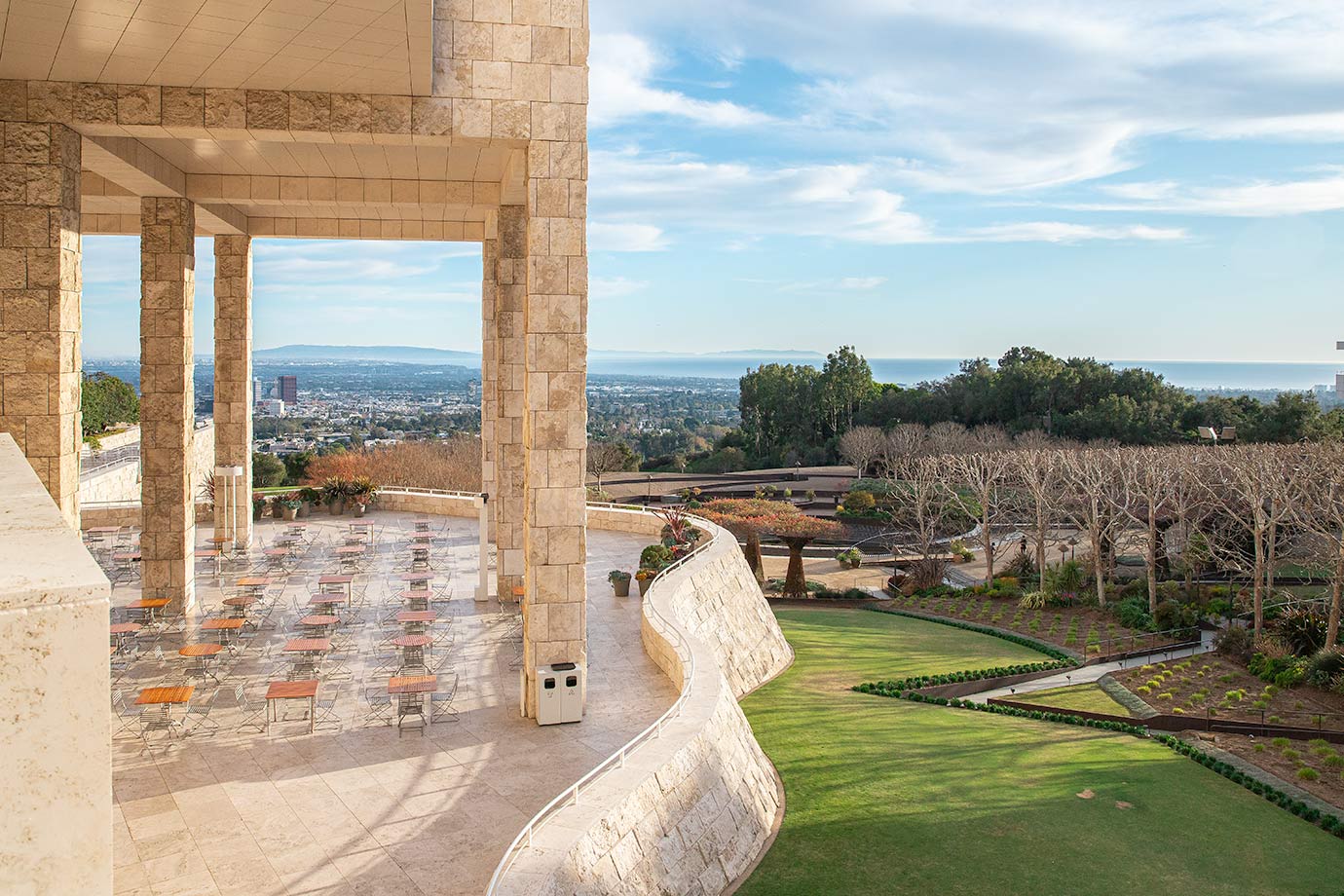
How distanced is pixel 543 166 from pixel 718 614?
A: 1024cm

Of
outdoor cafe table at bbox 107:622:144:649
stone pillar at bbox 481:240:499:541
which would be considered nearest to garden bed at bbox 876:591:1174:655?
stone pillar at bbox 481:240:499:541

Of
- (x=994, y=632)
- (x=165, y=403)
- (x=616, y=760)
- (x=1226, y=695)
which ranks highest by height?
(x=165, y=403)

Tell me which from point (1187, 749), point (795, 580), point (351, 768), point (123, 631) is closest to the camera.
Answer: point (351, 768)

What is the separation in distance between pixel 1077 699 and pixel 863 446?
1548 inches

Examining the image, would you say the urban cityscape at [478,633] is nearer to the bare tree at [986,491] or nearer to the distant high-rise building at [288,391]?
the bare tree at [986,491]

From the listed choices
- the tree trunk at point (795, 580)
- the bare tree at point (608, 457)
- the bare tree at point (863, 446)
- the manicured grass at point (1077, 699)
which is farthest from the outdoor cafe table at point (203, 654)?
the bare tree at point (863, 446)

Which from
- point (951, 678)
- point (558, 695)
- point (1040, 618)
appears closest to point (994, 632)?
point (1040, 618)

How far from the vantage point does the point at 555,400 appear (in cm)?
1323

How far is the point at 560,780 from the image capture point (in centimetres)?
1153

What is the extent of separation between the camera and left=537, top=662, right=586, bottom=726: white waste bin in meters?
13.3

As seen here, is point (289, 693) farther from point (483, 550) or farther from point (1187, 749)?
point (1187, 749)

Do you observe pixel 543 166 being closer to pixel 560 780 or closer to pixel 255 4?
pixel 255 4

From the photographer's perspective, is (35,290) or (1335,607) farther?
(1335,607)

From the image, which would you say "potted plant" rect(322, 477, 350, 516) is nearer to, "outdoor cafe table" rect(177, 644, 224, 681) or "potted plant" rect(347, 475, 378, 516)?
"potted plant" rect(347, 475, 378, 516)
